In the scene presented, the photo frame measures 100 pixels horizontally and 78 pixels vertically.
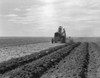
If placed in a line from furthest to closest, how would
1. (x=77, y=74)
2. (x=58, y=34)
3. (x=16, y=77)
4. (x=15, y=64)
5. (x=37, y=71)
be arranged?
(x=58, y=34)
(x=15, y=64)
(x=37, y=71)
(x=77, y=74)
(x=16, y=77)

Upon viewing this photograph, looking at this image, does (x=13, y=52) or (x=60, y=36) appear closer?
(x=13, y=52)

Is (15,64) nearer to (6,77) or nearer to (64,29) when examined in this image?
(6,77)

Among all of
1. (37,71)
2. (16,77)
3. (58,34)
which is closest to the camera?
(16,77)

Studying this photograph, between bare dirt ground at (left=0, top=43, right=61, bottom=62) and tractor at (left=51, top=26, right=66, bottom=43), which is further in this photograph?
tractor at (left=51, top=26, right=66, bottom=43)

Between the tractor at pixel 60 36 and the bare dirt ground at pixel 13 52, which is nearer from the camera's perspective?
the bare dirt ground at pixel 13 52

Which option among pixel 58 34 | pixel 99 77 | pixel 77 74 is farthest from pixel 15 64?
pixel 58 34

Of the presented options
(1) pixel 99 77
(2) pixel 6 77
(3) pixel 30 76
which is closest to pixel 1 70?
(2) pixel 6 77

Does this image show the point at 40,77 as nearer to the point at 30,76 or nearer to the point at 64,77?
the point at 30,76

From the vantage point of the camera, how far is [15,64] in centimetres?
1339

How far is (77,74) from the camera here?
986cm

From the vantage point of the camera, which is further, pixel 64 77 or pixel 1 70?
pixel 1 70

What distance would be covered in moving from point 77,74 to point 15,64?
207 inches

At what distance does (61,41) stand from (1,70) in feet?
112

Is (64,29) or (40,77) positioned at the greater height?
(64,29)
